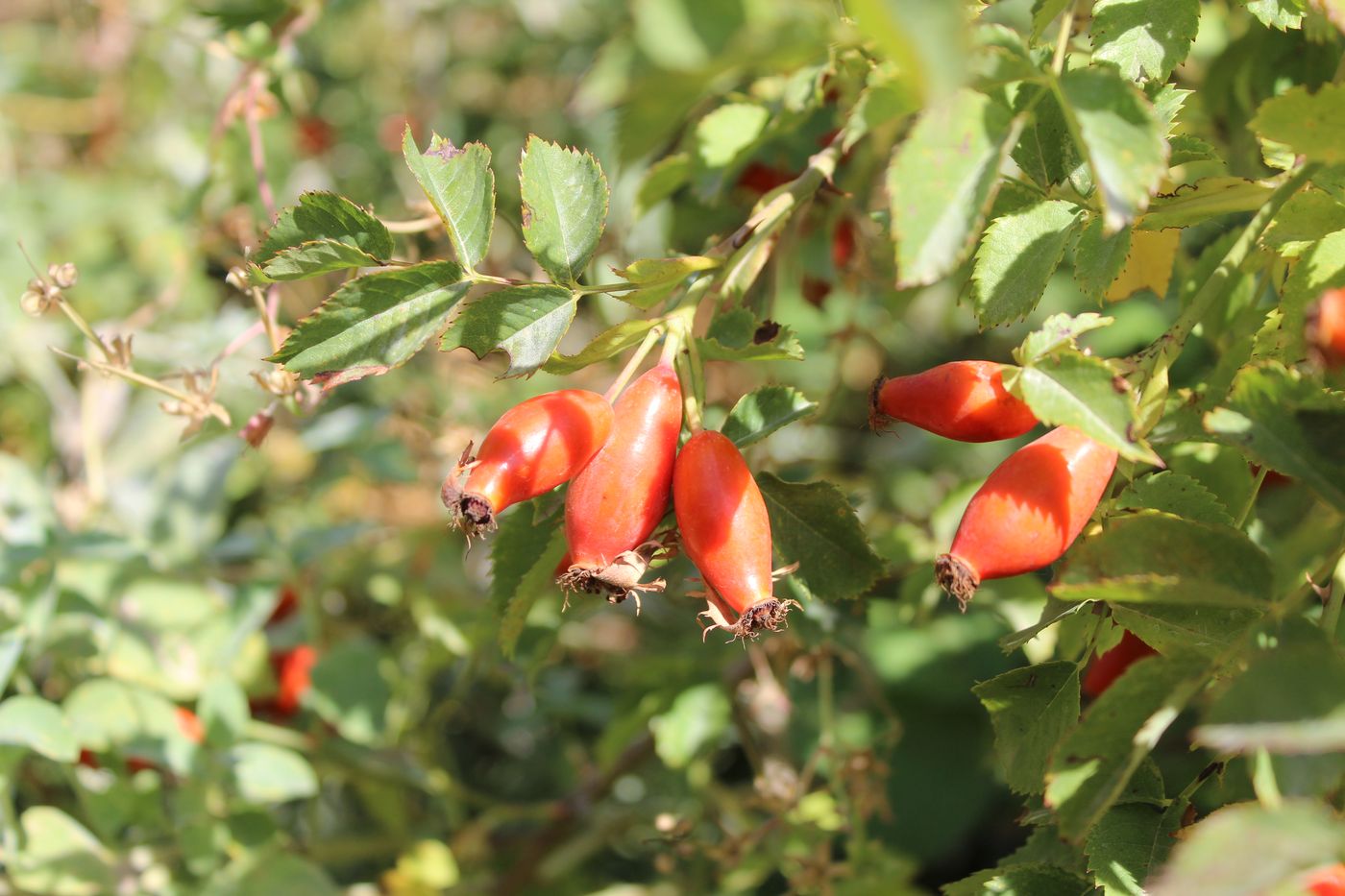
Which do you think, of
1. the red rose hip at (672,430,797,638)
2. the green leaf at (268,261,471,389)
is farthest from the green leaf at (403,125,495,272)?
the red rose hip at (672,430,797,638)

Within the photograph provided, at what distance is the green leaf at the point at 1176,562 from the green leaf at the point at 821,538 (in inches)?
9.5

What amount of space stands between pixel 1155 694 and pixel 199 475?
1.79m

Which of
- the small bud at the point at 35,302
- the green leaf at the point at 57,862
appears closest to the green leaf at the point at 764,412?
the small bud at the point at 35,302

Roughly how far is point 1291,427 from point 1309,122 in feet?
0.76

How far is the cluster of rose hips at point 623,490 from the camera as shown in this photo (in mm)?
897

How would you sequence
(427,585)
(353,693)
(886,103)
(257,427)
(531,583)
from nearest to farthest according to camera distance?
1. (886,103)
2. (531,583)
3. (257,427)
4. (353,693)
5. (427,585)

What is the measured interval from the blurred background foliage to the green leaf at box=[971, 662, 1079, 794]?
1.02 feet

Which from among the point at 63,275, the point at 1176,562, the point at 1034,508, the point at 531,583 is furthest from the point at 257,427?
the point at 1176,562

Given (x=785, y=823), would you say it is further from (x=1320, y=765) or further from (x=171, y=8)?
(x=171, y=8)

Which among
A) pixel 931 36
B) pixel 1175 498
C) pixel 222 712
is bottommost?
pixel 222 712

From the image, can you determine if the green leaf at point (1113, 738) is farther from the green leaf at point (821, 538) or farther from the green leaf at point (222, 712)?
the green leaf at point (222, 712)

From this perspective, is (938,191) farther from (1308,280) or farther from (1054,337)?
(1308,280)

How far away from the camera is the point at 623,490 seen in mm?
907

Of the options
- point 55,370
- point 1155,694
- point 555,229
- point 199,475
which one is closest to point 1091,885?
point 1155,694
